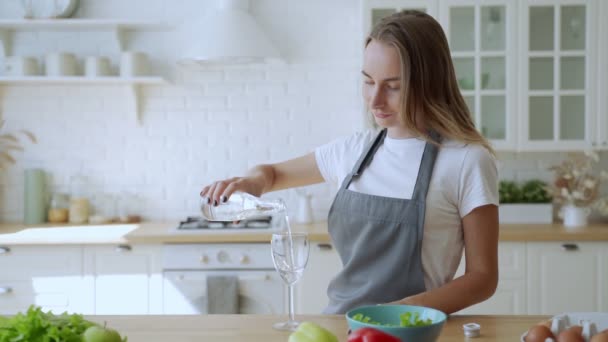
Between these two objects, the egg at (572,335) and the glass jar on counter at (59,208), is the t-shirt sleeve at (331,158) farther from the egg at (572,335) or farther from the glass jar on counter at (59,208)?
the glass jar on counter at (59,208)

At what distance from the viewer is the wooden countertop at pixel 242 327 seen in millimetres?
1580

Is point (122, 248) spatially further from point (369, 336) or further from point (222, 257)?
point (369, 336)

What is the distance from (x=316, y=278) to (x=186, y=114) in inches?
52.6

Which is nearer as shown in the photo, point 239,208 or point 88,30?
point 239,208

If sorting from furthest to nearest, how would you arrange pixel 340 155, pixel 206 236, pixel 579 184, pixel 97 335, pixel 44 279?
pixel 579 184 < pixel 44 279 < pixel 206 236 < pixel 340 155 < pixel 97 335

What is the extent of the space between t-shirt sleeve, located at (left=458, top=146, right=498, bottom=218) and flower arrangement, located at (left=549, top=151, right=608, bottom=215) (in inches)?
87.6

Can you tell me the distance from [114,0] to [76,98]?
630 mm

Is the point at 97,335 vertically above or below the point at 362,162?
below

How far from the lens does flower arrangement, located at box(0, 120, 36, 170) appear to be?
420 cm

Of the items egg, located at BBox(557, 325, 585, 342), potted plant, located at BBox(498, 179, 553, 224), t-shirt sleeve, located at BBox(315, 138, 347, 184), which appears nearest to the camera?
egg, located at BBox(557, 325, 585, 342)

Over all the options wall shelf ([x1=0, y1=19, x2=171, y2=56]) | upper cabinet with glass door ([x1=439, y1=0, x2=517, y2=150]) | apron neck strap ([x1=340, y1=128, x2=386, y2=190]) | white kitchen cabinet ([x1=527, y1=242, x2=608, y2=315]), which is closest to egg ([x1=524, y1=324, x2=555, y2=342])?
apron neck strap ([x1=340, y1=128, x2=386, y2=190])

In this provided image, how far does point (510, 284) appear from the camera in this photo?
361 cm

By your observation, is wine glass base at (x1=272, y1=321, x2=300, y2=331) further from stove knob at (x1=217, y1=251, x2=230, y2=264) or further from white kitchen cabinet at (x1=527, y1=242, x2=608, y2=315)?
white kitchen cabinet at (x1=527, y1=242, x2=608, y2=315)

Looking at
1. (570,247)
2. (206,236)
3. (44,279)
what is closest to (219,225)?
(206,236)
